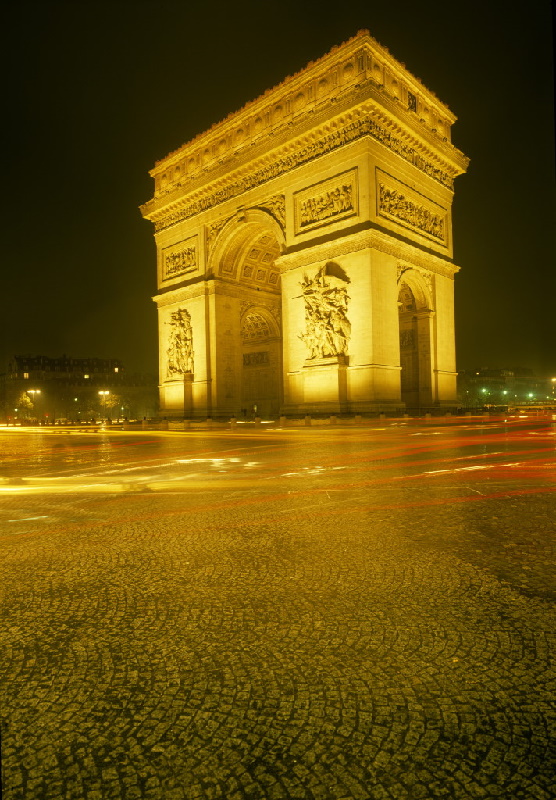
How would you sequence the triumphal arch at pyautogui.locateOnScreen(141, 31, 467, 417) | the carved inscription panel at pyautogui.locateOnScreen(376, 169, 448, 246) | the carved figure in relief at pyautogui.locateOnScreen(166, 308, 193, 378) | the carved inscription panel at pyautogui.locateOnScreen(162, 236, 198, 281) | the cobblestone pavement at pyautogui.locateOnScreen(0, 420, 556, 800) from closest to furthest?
the cobblestone pavement at pyautogui.locateOnScreen(0, 420, 556, 800) → the triumphal arch at pyautogui.locateOnScreen(141, 31, 467, 417) → the carved inscription panel at pyautogui.locateOnScreen(376, 169, 448, 246) → the carved figure in relief at pyautogui.locateOnScreen(166, 308, 193, 378) → the carved inscription panel at pyautogui.locateOnScreen(162, 236, 198, 281)

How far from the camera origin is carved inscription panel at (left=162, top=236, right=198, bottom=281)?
1189 inches

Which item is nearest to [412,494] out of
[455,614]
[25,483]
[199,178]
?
[455,614]

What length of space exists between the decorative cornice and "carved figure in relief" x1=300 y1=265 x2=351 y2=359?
820mm

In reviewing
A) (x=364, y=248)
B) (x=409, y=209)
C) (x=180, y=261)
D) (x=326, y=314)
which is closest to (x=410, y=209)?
(x=409, y=209)

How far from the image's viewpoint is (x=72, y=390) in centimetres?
9006

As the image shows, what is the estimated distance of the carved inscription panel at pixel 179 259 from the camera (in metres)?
30.2

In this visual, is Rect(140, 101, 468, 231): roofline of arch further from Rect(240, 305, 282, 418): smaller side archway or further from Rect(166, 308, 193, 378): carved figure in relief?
Rect(240, 305, 282, 418): smaller side archway

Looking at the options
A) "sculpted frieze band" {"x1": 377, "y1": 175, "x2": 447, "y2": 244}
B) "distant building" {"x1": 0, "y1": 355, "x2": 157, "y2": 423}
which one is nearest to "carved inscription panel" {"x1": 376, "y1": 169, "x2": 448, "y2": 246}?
"sculpted frieze band" {"x1": 377, "y1": 175, "x2": 447, "y2": 244}

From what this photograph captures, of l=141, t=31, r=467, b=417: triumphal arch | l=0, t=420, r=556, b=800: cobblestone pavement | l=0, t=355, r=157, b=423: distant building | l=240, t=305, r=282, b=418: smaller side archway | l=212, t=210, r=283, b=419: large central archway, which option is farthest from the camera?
l=0, t=355, r=157, b=423: distant building

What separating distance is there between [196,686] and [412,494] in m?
3.95

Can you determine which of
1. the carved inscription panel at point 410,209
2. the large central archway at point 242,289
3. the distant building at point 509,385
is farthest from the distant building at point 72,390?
the distant building at point 509,385

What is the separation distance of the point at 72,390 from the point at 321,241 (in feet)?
251

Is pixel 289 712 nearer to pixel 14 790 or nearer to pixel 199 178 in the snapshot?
pixel 14 790

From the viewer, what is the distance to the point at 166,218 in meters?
32.3
